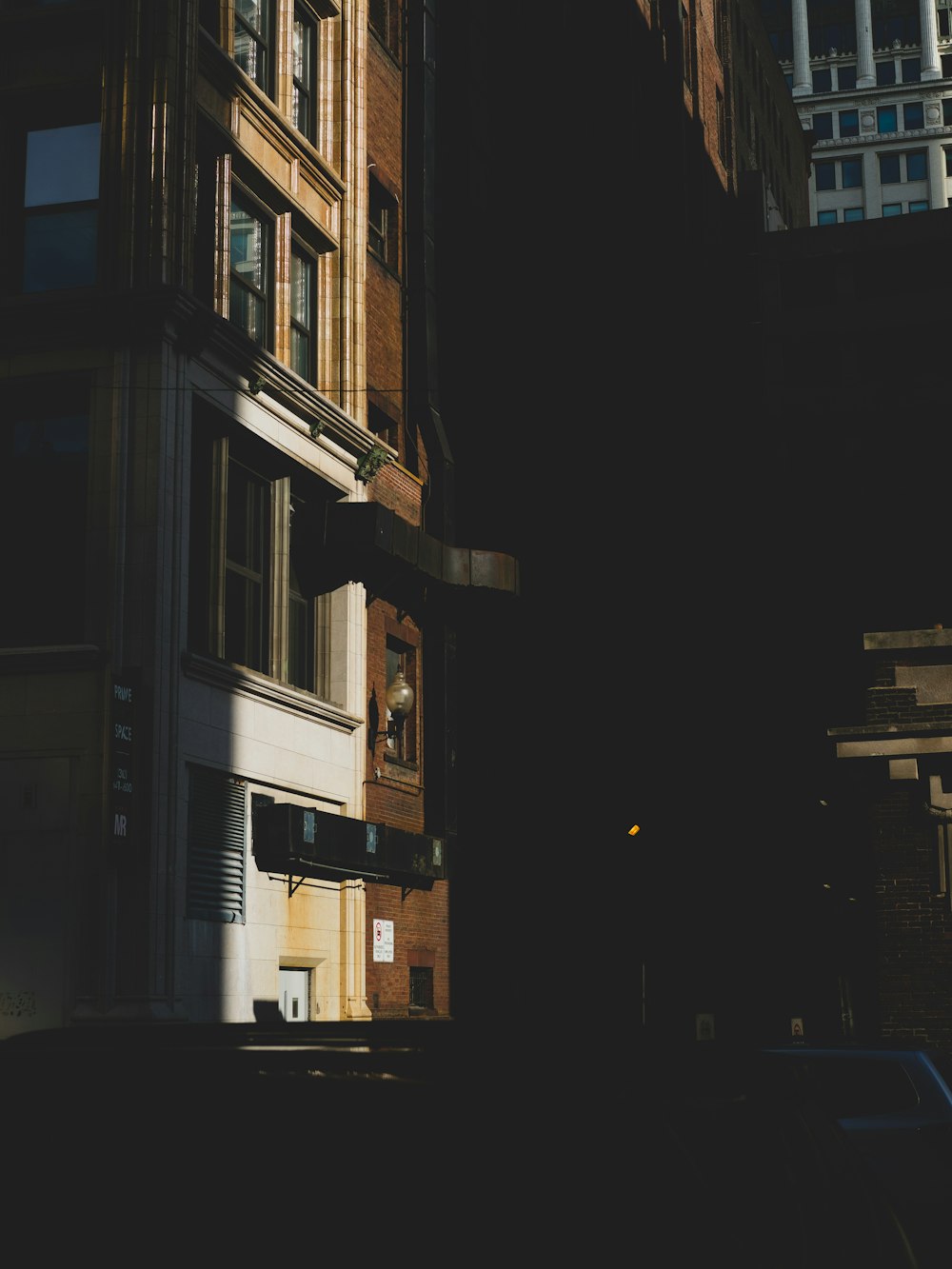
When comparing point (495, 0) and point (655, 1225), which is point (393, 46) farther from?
point (655, 1225)

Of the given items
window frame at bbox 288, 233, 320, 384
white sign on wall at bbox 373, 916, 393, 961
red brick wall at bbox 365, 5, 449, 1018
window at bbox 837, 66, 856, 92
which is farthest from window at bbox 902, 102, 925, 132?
white sign on wall at bbox 373, 916, 393, 961

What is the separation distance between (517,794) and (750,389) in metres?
20.7

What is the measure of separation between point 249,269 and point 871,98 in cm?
10826

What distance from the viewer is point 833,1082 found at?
11.6 metres

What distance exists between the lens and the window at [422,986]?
28.4 metres

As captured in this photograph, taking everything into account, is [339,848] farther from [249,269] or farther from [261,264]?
[261,264]

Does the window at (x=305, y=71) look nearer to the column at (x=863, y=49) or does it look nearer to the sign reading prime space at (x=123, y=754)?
the sign reading prime space at (x=123, y=754)

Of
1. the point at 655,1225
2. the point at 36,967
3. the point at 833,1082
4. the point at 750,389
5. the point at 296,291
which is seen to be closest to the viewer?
the point at 655,1225

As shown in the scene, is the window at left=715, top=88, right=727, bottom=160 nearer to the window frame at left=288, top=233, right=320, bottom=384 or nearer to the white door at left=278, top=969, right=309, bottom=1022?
the window frame at left=288, top=233, right=320, bottom=384

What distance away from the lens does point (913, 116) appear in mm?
123625

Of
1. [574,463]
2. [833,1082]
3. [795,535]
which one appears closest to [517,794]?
[795,535]

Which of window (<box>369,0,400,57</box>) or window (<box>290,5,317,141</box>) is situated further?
window (<box>369,0,400,57</box>)

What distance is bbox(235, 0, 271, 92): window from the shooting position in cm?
2522

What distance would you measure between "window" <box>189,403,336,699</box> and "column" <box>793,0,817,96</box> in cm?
10754
